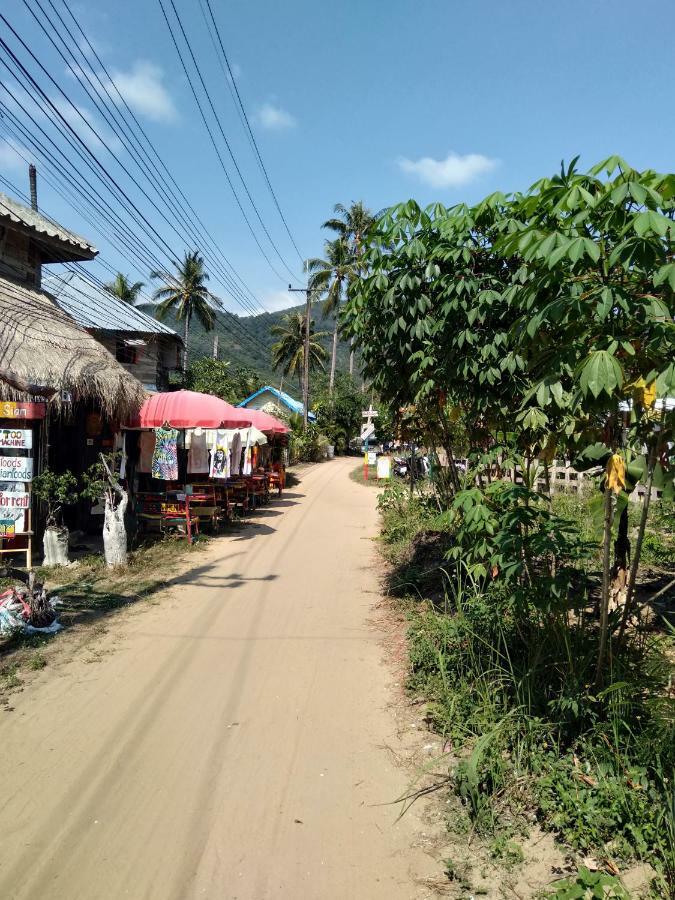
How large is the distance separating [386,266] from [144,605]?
4.54 meters

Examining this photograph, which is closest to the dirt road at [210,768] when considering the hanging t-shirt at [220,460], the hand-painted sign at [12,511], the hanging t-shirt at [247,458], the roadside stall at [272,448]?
the hand-painted sign at [12,511]

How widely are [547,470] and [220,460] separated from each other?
7864 millimetres

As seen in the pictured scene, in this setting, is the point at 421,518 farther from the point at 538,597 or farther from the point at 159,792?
the point at 159,792

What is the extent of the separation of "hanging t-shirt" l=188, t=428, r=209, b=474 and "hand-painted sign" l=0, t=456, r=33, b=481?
4342mm

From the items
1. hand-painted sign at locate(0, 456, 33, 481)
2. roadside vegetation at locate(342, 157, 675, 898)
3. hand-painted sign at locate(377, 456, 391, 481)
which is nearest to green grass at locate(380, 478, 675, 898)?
roadside vegetation at locate(342, 157, 675, 898)

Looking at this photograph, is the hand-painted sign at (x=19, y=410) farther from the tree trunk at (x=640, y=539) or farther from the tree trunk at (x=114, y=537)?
the tree trunk at (x=640, y=539)

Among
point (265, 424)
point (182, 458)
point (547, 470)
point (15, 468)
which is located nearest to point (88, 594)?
point (15, 468)

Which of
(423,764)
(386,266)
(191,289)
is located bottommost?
(423,764)

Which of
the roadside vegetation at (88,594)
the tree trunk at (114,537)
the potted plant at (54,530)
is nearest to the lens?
the roadside vegetation at (88,594)

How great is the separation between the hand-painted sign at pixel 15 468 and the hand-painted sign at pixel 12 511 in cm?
20

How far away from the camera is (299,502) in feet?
56.9

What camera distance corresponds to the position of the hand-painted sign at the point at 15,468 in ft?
23.7

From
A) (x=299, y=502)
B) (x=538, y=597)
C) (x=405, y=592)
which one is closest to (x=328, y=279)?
(x=299, y=502)

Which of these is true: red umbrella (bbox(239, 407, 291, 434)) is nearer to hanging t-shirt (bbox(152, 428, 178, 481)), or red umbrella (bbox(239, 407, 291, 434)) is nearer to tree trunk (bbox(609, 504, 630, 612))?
hanging t-shirt (bbox(152, 428, 178, 481))
